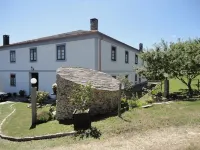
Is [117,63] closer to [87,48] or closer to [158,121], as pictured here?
[87,48]

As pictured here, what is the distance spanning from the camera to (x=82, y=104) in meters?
10.2

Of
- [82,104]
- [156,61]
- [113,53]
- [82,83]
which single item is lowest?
[82,104]

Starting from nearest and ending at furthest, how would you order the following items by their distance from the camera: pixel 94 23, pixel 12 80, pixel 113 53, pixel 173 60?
pixel 173 60 < pixel 94 23 < pixel 113 53 < pixel 12 80

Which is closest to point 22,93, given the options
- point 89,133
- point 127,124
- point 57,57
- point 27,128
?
point 57,57

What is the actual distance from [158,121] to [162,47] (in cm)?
807

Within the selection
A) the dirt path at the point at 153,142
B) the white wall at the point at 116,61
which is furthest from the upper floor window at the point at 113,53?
the dirt path at the point at 153,142

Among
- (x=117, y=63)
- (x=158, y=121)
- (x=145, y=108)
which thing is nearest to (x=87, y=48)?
(x=117, y=63)

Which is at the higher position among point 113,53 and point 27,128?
point 113,53

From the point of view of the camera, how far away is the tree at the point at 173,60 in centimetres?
1497

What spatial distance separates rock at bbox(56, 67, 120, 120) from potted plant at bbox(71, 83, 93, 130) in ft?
1.61

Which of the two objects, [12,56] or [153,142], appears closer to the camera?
[153,142]

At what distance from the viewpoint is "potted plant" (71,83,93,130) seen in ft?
30.3

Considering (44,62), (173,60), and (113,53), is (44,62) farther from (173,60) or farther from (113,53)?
(173,60)

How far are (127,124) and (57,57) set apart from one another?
13175mm
